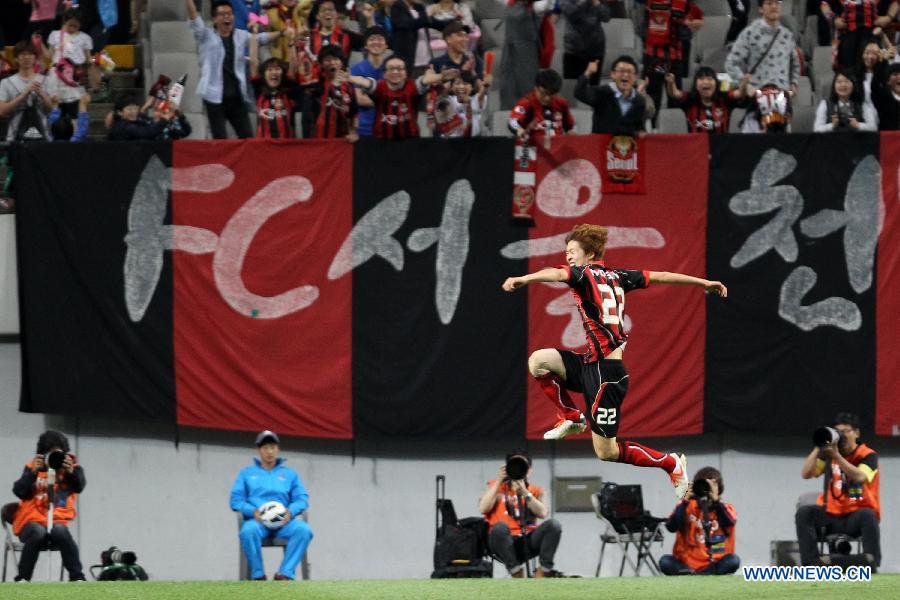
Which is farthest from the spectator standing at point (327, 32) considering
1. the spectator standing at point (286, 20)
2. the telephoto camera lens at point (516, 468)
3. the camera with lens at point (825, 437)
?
the camera with lens at point (825, 437)

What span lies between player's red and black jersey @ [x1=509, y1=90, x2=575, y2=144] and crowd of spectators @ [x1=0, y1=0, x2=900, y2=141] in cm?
2

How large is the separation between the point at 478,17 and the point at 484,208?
2.68 metres

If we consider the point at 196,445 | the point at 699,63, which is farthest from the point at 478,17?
the point at 196,445

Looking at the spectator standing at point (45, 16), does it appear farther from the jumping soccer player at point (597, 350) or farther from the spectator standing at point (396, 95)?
the jumping soccer player at point (597, 350)

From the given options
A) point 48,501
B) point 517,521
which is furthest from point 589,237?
point 48,501

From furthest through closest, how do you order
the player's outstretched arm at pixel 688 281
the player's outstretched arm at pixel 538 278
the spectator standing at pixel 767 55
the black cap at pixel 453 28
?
the spectator standing at pixel 767 55, the black cap at pixel 453 28, the player's outstretched arm at pixel 688 281, the player's outstretched arm at pixel 538 278

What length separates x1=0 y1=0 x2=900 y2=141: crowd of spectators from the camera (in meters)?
14.7

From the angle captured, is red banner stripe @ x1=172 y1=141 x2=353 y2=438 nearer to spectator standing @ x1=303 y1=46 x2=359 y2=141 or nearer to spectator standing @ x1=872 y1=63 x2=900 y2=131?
spectator standing @ x1=303 y1=46 x2=359 y2=141

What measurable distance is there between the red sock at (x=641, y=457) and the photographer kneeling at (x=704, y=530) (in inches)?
123

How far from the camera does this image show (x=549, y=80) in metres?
14.2

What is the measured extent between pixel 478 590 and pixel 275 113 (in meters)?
5.80

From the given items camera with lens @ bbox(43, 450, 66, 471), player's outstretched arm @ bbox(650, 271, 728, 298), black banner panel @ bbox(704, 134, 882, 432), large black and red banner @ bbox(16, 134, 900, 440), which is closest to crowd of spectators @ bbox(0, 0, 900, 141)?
large black and red banner @ bbox(16, 134, 900, 440)

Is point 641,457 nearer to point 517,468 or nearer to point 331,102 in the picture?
point 517,468

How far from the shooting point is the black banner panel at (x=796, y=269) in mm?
14734
